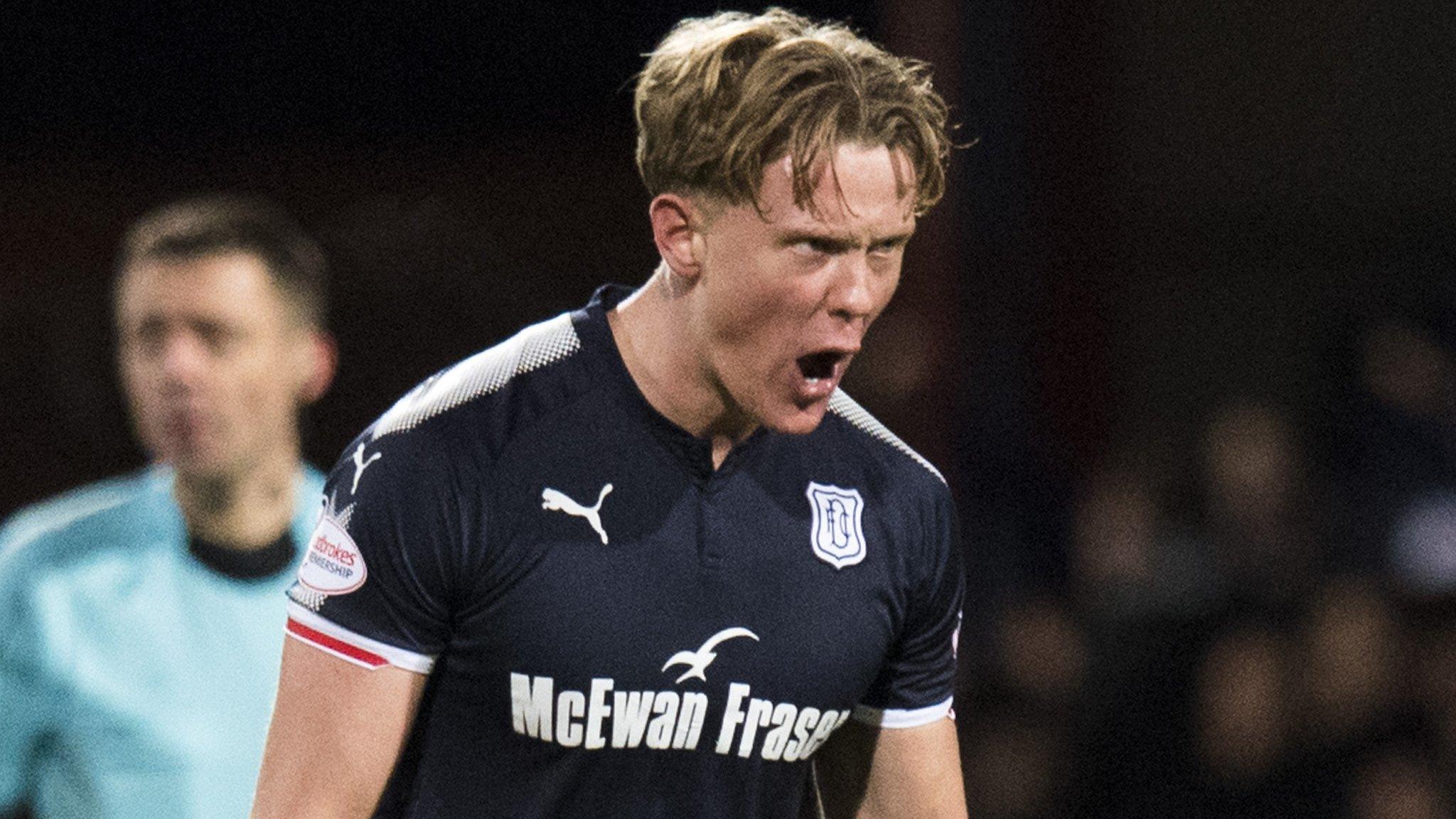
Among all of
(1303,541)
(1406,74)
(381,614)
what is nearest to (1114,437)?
(1303,541)

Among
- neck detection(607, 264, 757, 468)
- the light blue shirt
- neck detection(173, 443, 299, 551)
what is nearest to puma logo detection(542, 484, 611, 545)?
neck detection(607, 264, 757, 468)

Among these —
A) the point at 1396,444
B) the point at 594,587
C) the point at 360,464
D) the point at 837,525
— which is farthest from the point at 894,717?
the point at 1396,444

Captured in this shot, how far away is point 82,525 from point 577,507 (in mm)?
1565

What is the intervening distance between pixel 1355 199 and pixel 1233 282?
21.1 inches

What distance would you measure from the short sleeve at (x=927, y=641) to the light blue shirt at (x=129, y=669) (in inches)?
48.7

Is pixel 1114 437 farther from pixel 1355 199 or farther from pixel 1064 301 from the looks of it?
pixel 1355 199

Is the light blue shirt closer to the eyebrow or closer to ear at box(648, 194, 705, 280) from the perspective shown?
ear at box(648, 194, 705, 280)

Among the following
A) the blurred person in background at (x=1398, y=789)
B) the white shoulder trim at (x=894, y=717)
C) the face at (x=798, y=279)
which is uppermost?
the face at (x=798, y=279)

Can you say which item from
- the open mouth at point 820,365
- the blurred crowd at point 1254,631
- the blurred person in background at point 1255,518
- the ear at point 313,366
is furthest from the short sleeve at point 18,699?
the blurred person in background at point 1255,518

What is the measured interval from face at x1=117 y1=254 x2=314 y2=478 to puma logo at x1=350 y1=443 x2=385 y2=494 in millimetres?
1380

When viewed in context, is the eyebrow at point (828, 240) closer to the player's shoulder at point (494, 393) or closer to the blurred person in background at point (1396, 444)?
the player's shoulder at point (494, 393)

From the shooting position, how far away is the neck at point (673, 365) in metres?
1.86

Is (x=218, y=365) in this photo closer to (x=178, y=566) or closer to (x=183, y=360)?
(x=183, y=360)

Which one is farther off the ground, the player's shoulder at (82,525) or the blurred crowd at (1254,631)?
the player's shoulder at (82,525)
